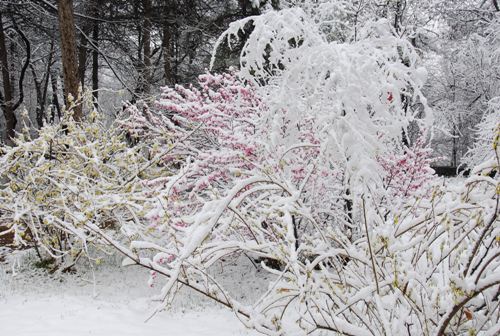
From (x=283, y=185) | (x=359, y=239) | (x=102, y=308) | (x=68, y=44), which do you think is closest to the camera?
(x=283, y=185)

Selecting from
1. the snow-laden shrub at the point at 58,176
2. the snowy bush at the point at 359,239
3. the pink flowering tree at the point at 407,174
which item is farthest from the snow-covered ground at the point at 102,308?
the pink flowering tree at the point at 407,174

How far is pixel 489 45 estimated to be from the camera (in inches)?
492

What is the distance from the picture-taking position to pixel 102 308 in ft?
16.7

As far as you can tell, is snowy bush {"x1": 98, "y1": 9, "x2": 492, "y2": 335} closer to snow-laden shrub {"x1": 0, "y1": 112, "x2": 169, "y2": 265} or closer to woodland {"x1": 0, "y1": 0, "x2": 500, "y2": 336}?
woodland {"x1": 0, "y1": 0, "x2": 500, "y2": 336}

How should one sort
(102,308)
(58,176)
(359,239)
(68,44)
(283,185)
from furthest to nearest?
(68,44) → (58,176) → (102,308) → (359,239) → (283,185)

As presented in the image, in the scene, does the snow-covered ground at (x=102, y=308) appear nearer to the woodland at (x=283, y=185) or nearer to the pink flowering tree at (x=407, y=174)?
the woodland at (x=283, y=185)

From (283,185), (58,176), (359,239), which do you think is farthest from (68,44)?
(359,239)

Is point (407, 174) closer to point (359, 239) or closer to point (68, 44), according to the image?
point (359, 239)

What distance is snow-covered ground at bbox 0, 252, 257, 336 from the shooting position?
4383 millimetres

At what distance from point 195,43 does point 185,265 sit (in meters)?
12.7

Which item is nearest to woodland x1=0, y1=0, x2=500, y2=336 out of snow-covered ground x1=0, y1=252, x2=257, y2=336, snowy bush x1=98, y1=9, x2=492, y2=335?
snowy bush x1=98, y1=9, x2=492, y2=335

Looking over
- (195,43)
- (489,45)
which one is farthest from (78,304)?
(489,45)

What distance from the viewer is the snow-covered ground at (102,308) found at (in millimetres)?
4383

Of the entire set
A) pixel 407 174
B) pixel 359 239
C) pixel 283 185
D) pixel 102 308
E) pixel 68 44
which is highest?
pixel 68 44
